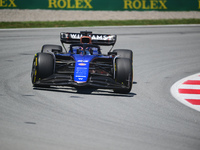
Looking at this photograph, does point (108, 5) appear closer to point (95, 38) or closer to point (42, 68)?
point (95, 38)

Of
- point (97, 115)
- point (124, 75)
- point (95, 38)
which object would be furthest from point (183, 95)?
point (97, 115)

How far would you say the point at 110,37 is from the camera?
9.27m

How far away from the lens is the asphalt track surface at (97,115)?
4.94m

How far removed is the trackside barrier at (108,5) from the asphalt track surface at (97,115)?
12.7 m

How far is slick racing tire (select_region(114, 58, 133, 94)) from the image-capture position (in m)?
7.84

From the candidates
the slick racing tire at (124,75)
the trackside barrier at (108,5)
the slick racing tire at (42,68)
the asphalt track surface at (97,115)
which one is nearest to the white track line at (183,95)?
the asphalt track surface at (97,115)

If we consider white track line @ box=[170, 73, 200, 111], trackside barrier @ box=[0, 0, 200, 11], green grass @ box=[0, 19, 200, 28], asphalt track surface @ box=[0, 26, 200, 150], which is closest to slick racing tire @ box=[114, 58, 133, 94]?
asphalt track surface @ box=[0, 26, 200, 150]

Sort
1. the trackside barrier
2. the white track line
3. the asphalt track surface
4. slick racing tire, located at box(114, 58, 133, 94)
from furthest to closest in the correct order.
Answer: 1. the trackside barrier
2. slick racing tire, located at box(114, 58, 133, 94)
3. the white track line
4. the asphalt track surface

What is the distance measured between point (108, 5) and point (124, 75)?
18.5 meters

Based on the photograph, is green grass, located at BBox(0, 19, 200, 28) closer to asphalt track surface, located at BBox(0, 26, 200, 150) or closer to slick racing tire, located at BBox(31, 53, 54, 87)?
asphalt track surface, located at BBox(0, 26, 200, 150)

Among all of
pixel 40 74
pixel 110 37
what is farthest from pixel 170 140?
pixel 110 37

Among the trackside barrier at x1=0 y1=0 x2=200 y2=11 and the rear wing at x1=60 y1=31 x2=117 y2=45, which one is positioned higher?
the trackside barrier at x1=0 y1=0 x2=200 y2=11

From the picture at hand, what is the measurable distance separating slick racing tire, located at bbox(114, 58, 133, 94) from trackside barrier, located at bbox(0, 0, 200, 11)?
55.8 ft

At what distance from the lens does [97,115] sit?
6.23m
